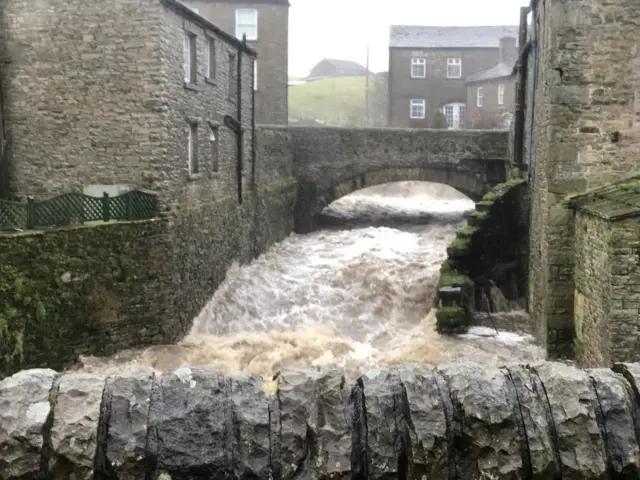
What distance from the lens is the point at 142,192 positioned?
13195 mm

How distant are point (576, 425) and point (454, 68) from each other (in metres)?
42.5

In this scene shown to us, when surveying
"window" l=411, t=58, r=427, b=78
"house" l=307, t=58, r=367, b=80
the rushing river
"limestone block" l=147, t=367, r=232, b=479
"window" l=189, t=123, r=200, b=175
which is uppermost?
"house" l=307, t=58, r=367, b=80

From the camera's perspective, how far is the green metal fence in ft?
37.2

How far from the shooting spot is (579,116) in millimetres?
11242

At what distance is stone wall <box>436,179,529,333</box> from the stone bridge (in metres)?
8.95

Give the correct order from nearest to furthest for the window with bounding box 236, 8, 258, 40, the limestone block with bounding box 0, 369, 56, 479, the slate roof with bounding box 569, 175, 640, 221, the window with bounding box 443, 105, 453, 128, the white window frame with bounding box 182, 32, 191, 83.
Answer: the limestone block with bounding box 0, 369, 56, 479 < the slate roof with bounding box 569, 175, 640, 221 < the white window frame with bounding box 182, 32, 191, 83 < the window with bounding box 236, 8, 258, 40 < the window with bounding box 443, 105, 453, 128

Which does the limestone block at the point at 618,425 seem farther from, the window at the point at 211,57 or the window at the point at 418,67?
the window at the point at 418,67

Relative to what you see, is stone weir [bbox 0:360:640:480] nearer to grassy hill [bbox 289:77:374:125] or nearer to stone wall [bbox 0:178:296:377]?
stone wall [bbox 0:178:296:377]

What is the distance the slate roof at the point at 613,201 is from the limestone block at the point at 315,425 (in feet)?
20.4

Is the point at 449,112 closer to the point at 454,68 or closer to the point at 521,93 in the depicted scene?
the point at 454,68

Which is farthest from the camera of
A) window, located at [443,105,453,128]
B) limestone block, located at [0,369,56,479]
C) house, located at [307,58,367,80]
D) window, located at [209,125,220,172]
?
house, located at [307,58,367,80]

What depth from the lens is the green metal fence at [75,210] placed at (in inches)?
447

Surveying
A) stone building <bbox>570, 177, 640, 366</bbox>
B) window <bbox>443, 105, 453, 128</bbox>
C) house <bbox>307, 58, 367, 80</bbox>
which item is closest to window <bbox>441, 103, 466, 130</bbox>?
window <bbox>443, 105, 453, 128</bbox>

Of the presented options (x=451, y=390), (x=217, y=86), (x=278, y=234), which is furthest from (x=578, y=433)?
(x=278, y=234)
